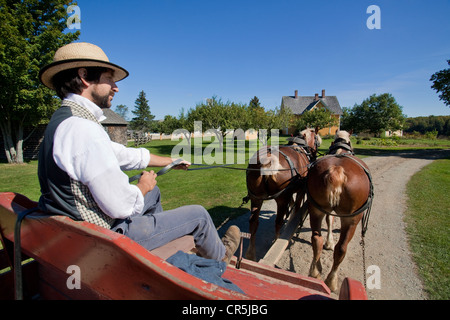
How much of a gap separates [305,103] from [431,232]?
52.5 m

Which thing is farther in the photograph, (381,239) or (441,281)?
(381,239)

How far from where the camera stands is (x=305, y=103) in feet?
174

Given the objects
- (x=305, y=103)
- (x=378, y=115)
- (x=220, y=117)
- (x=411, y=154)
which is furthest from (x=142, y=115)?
(x=411, y=154)

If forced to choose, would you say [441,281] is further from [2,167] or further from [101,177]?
[2,167]

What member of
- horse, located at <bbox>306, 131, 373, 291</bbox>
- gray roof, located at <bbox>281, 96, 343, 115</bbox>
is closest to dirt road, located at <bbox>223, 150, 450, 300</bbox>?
horse, located at <bbox>306, 131, 373, 291</bbox>

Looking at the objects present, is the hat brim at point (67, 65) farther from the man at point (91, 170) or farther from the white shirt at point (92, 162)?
the white shirt at point (92, 162)

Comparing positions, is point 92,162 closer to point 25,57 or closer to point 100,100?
point 100,100

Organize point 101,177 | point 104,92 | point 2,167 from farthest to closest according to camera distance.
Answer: point 2,167
point 104,92
point 101,177

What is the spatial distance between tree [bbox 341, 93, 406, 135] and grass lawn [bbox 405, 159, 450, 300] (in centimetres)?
3441

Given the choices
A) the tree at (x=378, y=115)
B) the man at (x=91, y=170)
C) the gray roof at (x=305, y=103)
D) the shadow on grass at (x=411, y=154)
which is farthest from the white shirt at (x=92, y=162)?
the gray roof at (x=305, y=103)

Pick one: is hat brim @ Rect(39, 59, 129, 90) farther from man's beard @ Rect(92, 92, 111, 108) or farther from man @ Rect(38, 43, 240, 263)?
man's beard @ Rect(92, 92, 111, 108)
